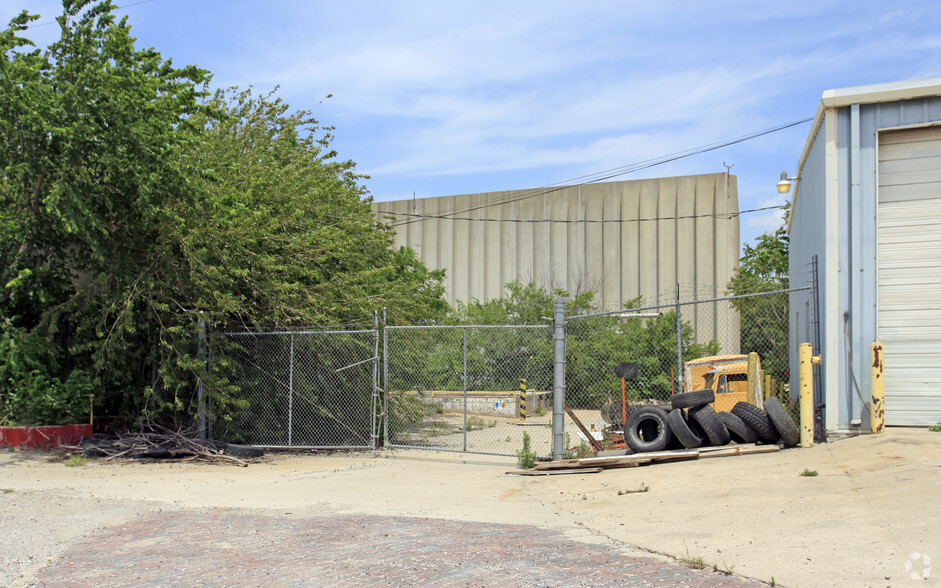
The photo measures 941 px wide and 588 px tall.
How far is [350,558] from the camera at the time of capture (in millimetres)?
6137

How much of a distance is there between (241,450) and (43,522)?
19.4 feet

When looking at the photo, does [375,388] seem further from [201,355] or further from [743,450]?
[743,450]

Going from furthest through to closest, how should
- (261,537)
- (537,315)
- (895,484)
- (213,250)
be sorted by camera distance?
(537,315), (213,250), (895,484), (261,537)

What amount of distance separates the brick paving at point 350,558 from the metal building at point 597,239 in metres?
25.9

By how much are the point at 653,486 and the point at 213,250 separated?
8094 millimetres

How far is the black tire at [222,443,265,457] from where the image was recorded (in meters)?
13.4

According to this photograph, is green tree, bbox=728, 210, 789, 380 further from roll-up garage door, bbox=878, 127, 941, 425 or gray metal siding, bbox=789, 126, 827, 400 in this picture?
roll-up garage door, bbox=878, 127, 941, 425

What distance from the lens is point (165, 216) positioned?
A: 12.6 m

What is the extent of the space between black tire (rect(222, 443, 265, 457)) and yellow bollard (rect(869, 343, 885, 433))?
382 inches

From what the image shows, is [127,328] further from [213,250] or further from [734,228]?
[734,228]

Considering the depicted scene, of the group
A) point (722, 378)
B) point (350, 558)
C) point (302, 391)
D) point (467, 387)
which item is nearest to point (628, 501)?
point (350, 558)

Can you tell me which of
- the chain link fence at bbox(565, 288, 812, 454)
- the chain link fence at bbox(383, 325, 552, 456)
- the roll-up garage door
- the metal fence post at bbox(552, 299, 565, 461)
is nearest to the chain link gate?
the chain link fence at bbox(383, 325, 552, 456)

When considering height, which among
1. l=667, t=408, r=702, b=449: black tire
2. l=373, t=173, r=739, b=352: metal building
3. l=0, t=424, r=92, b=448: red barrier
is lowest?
l=0, t=424, r=92, b=448: red barrier

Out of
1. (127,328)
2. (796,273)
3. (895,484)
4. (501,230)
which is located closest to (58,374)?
(127,328)
